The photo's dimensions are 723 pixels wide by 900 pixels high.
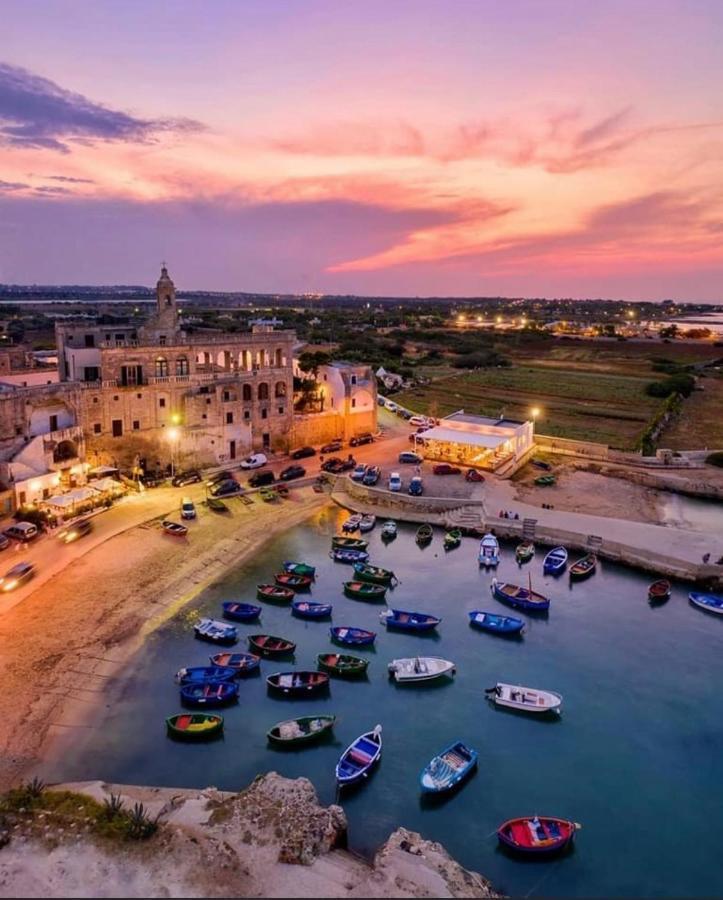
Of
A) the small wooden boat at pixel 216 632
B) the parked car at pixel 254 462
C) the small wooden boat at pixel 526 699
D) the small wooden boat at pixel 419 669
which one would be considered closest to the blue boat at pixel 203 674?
the small wooden boat at pixel 216 632

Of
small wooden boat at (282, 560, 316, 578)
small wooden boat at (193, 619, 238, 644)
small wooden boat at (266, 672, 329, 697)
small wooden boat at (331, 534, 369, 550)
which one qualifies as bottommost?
small wooden boat at (266, 672, 329, 697)

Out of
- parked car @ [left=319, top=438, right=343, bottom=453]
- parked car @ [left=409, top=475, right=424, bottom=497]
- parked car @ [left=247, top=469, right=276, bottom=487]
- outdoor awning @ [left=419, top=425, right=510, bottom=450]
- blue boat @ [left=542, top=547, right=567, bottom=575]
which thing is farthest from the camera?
parked car @ [left=319, top=438, right=343, bottom=453]

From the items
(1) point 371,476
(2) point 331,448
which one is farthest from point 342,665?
(2) point 331,448

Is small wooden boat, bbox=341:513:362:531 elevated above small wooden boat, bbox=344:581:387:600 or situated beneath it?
elevated above

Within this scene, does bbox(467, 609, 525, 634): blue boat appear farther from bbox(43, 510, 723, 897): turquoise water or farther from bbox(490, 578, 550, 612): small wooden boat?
bbox(490, 578, 550, 612): small wooden boat

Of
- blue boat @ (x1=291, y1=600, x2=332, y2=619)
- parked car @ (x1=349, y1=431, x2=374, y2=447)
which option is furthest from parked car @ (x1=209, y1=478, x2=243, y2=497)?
blue boat @ (x1=291, y1=600, x2=332, y2=619)

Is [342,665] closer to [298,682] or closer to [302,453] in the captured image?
[298,682]

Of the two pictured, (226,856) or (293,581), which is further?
(293,581)

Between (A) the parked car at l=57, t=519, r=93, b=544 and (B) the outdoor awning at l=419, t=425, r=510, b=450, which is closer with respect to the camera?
(A) the parked car at l=57, t=519, r=93, b=544
